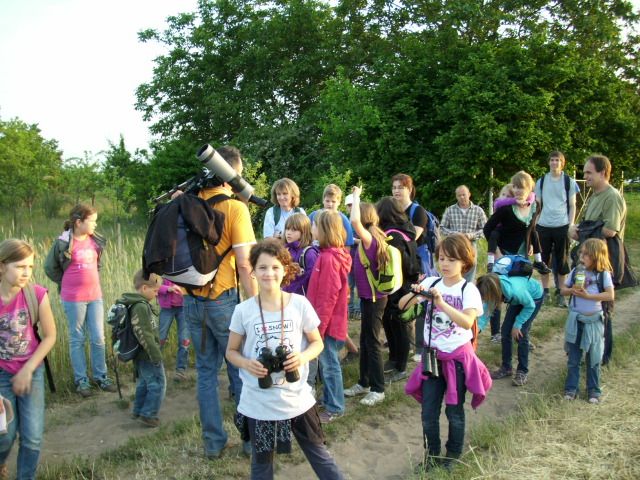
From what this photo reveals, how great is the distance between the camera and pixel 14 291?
11.7 ft

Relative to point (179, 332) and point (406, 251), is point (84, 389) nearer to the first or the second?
point (179, 332)

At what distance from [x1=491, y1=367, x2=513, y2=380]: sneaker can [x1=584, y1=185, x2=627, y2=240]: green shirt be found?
1780 mm

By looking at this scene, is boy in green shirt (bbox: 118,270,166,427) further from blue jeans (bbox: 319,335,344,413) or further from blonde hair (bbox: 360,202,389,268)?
blonde hair (bbox: 360,202,389,268)

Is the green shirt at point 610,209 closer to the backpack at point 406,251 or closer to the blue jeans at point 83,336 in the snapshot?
the backpack at point 406,251

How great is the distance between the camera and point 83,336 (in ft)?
17.6

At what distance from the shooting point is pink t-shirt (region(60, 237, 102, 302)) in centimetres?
529

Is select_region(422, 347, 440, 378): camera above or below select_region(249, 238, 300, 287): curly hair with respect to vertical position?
below

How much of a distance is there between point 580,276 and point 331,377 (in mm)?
2304

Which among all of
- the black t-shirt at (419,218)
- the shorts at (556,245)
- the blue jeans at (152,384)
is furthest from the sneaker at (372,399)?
the shorts at (556,245)

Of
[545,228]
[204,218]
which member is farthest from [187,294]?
[545,228]

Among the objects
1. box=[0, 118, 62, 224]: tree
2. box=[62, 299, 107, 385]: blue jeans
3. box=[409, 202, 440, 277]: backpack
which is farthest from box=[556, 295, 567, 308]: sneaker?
box=[0, 118, 62, 224]: tree

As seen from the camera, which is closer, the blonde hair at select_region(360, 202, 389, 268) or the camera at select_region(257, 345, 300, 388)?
the camera at select_region(257, 345, 300, 388)

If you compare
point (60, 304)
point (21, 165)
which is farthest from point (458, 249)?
point (21, 165)

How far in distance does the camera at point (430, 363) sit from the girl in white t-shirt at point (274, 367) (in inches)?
32.5
